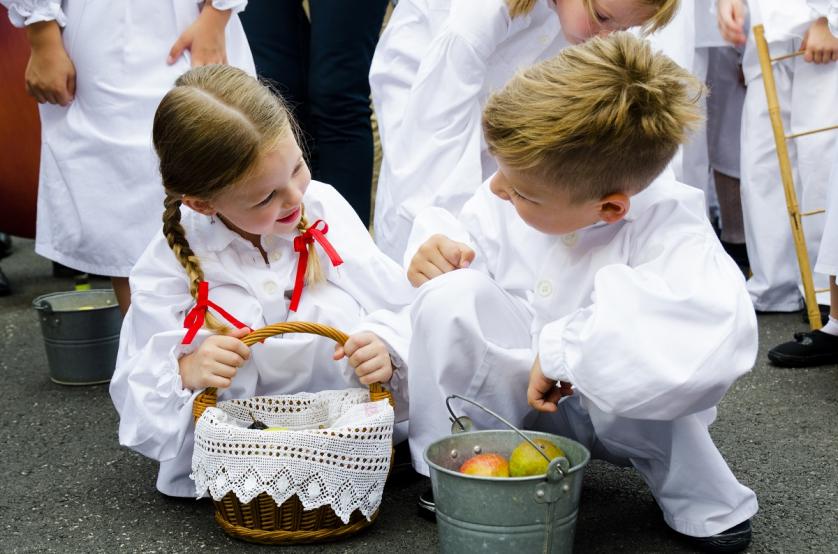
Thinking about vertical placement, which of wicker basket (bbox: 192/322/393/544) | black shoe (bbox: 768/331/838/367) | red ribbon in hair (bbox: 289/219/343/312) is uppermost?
red ribbon in hair (bbox: 289/219/343/312)

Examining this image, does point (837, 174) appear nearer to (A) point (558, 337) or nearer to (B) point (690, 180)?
(B) point (690, 180)

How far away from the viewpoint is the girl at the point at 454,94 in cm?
253

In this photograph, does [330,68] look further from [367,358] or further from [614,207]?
[614,207]

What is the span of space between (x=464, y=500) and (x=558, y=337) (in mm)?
281

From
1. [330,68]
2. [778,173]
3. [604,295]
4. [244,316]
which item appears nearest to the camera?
[604,295]

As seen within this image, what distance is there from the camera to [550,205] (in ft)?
5.58

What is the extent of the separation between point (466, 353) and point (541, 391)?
0.17 meters

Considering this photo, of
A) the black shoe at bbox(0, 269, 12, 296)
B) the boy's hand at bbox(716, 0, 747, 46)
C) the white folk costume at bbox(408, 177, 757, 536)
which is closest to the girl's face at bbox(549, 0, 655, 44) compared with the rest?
the white folk costume at bbox(408, 177, 757, 536)

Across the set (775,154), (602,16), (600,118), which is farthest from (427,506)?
(775,154)

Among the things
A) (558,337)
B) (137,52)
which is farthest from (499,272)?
(137,52)

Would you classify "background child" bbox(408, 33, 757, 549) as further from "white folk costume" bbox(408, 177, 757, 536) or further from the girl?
the girl

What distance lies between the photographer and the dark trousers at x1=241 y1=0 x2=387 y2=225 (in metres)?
2.96

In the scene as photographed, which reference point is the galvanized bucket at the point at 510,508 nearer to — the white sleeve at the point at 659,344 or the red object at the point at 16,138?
the white sleeve at the point at 659,344

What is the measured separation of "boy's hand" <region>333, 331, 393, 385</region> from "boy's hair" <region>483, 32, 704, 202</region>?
0.42 metres
